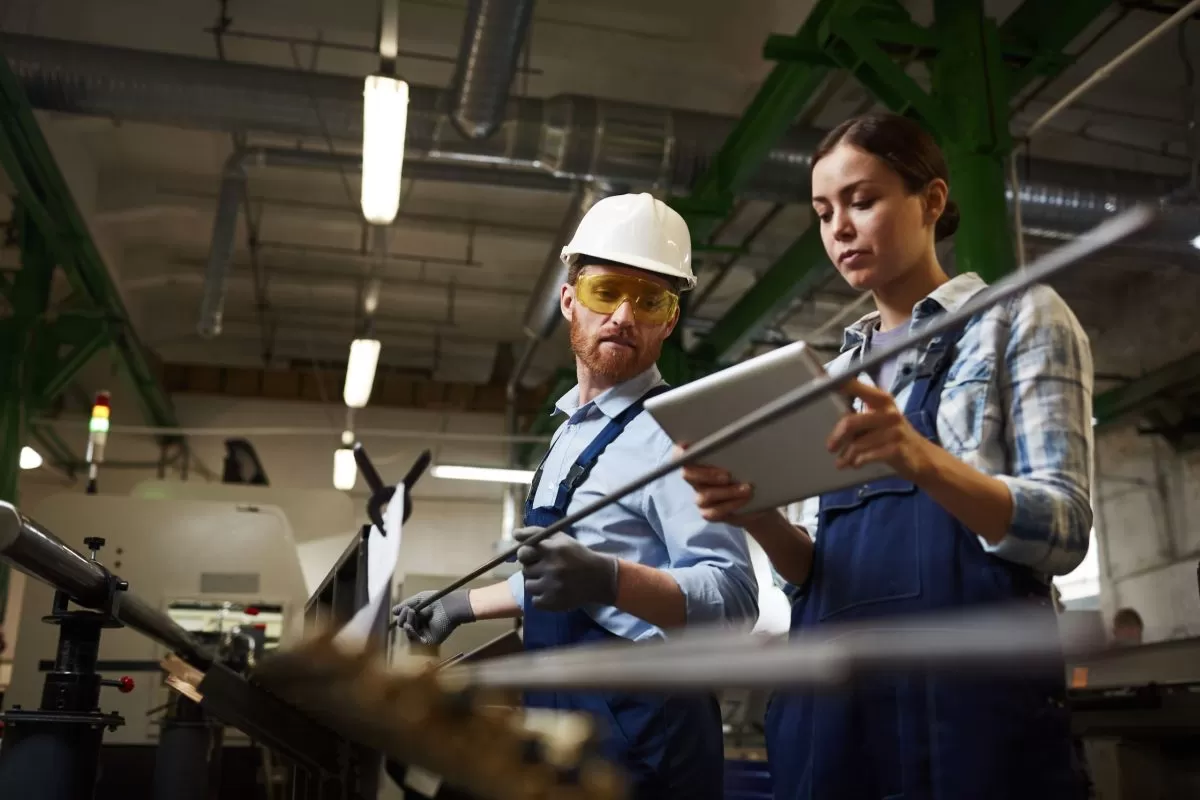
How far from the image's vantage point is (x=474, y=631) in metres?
6.10

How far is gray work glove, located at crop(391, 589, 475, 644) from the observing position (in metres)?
1.58

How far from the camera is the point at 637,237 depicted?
5.29 ft

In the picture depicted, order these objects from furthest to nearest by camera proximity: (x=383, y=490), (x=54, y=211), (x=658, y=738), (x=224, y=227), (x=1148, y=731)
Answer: (x=224, y=227) → (x=54, y=211) → (x=1148, y=731) → (x=383, y=490) → (x=658, y=738)

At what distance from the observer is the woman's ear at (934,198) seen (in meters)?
1.26

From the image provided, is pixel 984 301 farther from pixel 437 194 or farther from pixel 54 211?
pixel 437 194

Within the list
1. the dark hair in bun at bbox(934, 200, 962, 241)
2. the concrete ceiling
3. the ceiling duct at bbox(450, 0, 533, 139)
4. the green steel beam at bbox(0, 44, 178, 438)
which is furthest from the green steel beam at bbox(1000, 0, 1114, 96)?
the green steel beam at bbox(0, 44, 178, 438)

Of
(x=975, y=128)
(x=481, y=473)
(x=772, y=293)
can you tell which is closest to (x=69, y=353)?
(x=481, y=473)

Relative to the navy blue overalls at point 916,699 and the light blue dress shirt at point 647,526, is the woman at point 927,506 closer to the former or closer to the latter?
the navy blue overalls at point 916,699

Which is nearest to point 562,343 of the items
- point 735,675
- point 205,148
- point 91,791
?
point 205,148

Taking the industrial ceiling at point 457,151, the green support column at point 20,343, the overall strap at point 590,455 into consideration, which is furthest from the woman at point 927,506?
the green support column at point 20,343

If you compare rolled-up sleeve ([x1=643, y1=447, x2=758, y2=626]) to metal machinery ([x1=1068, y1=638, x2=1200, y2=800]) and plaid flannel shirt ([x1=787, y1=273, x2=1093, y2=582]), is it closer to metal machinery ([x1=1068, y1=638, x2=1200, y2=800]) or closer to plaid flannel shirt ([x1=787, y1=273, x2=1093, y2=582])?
plaid flannel shirt ([x1=787, y1=273, x2=1093, y2=582])

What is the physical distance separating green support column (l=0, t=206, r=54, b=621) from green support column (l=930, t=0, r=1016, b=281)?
490cm

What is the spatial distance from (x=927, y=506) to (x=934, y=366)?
157 mm

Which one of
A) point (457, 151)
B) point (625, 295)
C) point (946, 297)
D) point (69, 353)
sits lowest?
point (946, 297)
